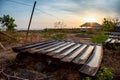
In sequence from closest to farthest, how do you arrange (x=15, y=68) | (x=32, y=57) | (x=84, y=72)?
(x=84, y=72), (x=15, y=68), (x=32, y=57)

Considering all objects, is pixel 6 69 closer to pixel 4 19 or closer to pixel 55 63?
pixel 55 63

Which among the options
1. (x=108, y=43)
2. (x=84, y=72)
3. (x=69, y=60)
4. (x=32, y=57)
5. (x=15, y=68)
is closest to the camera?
(x=84, y=72)

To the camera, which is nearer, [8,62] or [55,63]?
[55,63]

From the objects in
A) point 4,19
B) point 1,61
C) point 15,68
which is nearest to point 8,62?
point 1,61

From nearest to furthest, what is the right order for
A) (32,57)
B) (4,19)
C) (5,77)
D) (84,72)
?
(84,72) → (5,77) → (32,57) → (4,19)

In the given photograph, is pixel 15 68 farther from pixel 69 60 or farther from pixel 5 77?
pixel 69 60

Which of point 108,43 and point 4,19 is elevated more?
point 4,19

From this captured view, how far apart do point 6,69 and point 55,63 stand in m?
0.99

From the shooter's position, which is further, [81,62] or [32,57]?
[32,57]

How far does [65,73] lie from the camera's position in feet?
12.3

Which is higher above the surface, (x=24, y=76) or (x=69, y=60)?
(x=69, y=60)

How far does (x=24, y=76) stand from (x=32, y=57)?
32.2 inches

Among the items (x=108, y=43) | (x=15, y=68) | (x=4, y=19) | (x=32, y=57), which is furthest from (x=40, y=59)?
(x=4, y=19)

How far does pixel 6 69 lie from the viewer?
3967 mm
